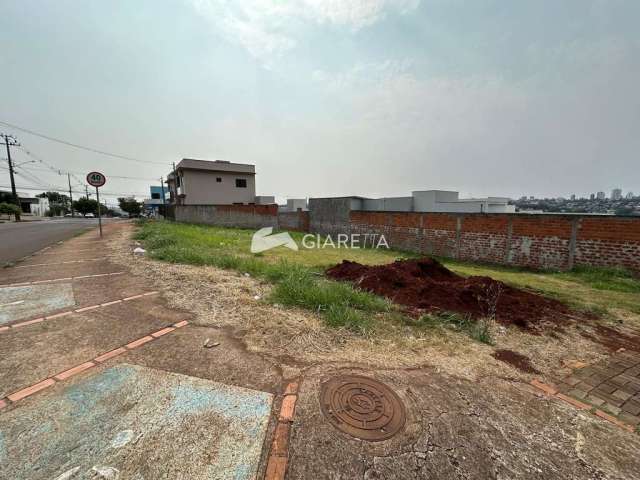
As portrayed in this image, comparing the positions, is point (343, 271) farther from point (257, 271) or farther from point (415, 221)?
point (415, 221)

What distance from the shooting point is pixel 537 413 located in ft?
6.47

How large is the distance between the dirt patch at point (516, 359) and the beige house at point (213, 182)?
102 ft

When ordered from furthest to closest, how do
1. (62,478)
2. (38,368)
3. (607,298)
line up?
(607,298)
(38,368)
(62,478)

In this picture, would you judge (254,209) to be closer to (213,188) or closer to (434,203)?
(434,203)

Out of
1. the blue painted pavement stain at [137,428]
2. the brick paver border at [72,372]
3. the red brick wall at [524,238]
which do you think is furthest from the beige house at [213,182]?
the blue painted pavement stain at [137,428]

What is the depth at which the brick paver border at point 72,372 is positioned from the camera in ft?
6.34


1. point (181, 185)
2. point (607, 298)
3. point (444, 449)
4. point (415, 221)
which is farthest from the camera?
point (181, 185)

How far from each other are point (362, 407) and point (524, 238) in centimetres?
784

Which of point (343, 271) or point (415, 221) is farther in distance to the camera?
point (415, 221)

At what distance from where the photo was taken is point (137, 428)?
169 centimetres

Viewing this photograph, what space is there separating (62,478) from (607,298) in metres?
7.49

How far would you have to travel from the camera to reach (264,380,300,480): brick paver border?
144 centimetres

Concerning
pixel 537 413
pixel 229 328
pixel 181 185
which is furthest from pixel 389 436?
pixel 181 185

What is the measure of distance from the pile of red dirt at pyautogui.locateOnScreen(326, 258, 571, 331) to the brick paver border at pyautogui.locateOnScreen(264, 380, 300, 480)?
8.17ft
